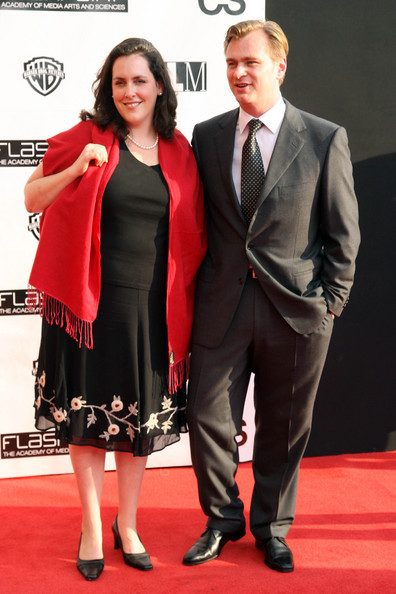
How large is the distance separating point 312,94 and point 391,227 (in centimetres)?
77

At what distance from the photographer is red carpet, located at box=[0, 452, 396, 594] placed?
2.49 meters

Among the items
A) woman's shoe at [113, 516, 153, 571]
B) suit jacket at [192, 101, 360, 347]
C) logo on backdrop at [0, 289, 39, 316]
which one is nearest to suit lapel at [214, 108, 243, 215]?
suit jacket at [192, 101, 360, 347]

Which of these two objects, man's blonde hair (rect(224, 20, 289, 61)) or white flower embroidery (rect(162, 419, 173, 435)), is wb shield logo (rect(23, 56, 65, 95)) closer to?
man's blonde hair (rect(224, 20, 289, 61))

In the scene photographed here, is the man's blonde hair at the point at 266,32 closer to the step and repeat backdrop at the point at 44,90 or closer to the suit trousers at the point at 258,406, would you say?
the suit trousers at the point at 258,406

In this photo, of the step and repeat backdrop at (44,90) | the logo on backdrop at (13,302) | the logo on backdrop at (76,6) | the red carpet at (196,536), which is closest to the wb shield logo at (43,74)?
the step and repeat backdrop at (44,90)

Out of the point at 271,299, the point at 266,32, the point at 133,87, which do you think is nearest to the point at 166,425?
the point at 271,299

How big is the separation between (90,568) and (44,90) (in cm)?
207

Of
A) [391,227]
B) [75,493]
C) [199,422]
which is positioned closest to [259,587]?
[199,422]

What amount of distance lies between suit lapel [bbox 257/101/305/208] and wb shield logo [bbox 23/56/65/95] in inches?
52.3

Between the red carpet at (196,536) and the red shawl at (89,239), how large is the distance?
27.2 inches

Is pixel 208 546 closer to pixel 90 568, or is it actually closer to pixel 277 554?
pixel 277 554

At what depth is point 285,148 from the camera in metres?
2.46

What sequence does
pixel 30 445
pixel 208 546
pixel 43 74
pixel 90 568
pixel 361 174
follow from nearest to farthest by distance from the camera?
pixel 90 568 < pixel 208 546 < pixel 43 74 < pixel 30 445 < pixel 361 174

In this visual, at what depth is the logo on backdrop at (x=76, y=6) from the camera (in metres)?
3.31
